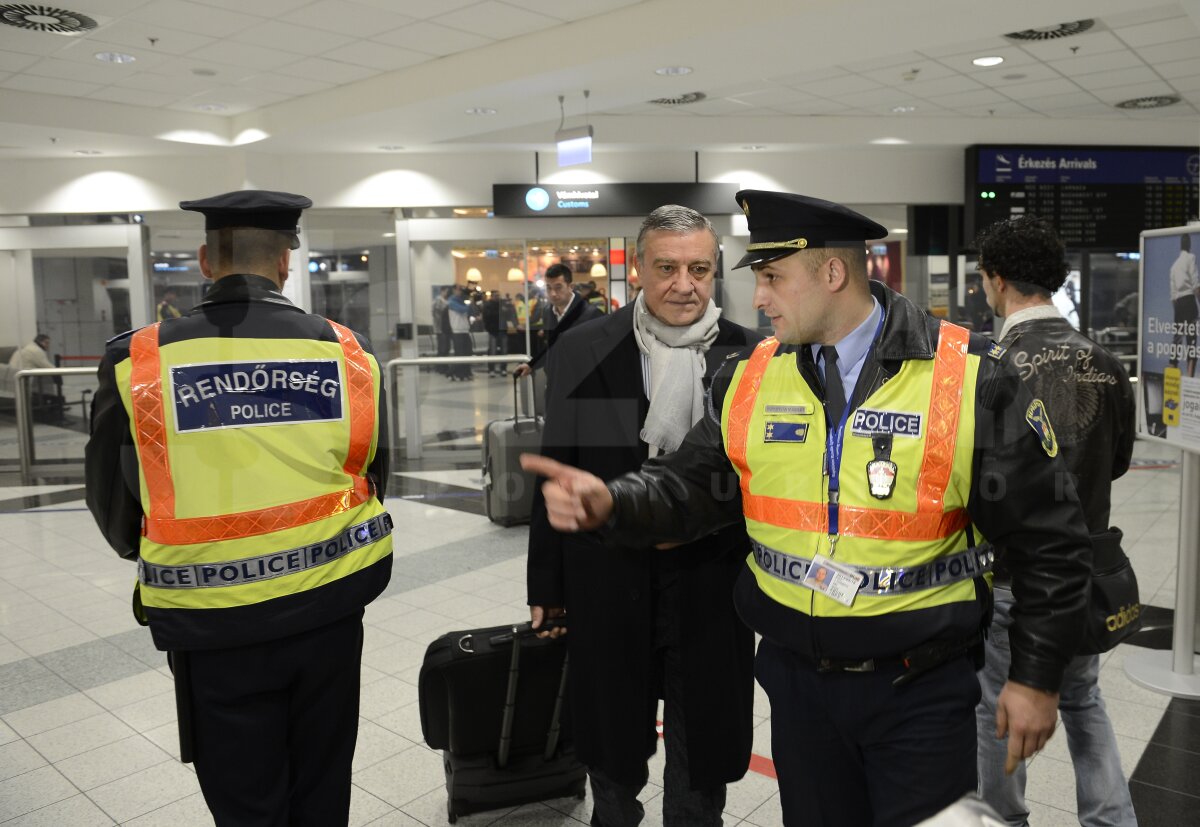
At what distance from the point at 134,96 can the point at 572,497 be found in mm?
8113

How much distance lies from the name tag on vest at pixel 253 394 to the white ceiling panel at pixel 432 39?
4930mm

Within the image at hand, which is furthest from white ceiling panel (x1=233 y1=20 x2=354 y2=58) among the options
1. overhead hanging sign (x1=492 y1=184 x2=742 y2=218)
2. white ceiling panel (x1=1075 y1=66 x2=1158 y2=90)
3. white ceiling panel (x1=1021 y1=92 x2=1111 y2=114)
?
white ceiling panel (x1=1021 y1=92 x2=1111 y2=114)

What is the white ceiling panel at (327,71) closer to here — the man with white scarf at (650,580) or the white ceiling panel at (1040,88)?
the white ceiling panel at (1040,88)

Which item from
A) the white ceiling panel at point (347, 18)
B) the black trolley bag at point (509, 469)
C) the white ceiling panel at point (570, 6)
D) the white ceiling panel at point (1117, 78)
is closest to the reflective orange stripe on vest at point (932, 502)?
the black trolley bag at point (509, 469)

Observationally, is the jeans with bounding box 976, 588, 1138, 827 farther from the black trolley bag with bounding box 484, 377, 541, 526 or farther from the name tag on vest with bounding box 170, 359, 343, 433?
the black trolley bag with bounding box 484, 377, 541, 526

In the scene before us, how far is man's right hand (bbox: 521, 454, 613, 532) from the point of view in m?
1.66

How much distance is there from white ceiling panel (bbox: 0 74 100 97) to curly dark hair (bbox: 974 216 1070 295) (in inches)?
302

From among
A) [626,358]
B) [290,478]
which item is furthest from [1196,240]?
[290,478]

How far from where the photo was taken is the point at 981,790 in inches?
95.9

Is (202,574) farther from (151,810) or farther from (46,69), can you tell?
(46,69)

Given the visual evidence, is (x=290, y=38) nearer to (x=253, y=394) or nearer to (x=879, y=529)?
(x=253, y=394)

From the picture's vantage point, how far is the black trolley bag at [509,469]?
627 cm

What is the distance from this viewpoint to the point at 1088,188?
32.1 feet

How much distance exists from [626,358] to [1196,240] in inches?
95.0
